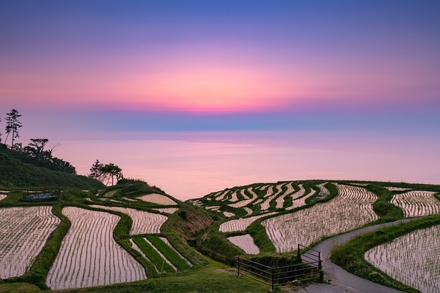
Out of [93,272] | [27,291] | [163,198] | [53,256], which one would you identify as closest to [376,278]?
Answer: [93,272]

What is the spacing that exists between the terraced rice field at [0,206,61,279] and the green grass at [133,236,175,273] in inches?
226

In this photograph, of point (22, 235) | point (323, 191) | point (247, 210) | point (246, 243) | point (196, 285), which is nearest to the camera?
point (196, 285)

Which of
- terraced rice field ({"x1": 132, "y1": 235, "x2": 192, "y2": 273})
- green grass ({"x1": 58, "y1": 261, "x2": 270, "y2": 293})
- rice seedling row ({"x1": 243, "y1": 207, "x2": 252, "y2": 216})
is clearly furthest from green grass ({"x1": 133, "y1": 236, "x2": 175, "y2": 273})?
rice seedling row ({"x1": 243, "y1": 207, "x2": 252, "y2": 216})

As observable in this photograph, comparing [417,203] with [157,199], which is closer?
[417,203]

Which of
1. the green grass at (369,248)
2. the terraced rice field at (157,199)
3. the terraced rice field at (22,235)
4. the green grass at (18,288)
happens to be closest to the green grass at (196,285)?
the green grass at (18,288)

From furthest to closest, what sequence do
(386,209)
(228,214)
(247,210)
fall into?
1. (228,214)
2. (247,210)
3. (386,209)

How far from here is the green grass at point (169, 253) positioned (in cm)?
1970

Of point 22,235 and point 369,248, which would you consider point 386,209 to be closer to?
point 369,248

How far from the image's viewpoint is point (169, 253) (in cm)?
2202

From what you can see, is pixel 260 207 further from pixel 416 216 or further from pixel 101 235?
pixel 101 235

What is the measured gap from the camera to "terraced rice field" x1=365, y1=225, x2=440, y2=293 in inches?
598

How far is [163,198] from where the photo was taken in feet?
160

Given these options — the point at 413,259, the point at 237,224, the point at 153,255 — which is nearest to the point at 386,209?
the point at 237,224

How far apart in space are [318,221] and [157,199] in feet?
80.6
